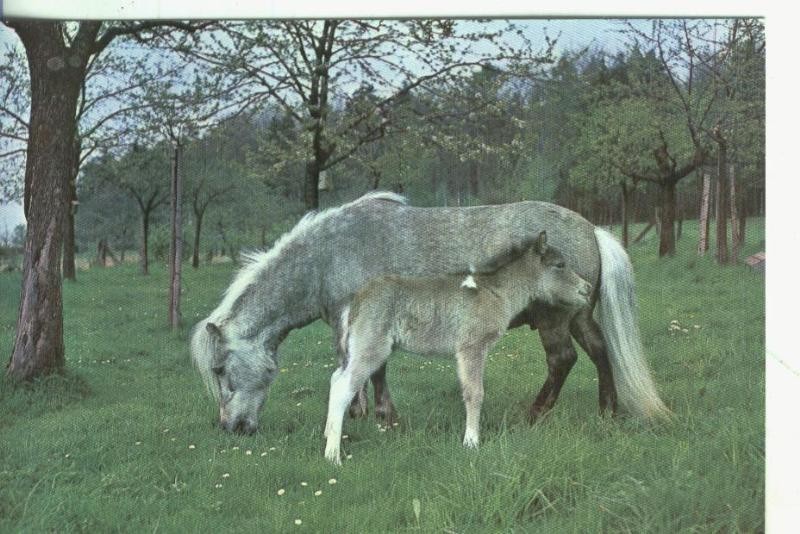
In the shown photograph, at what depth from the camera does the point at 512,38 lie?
3.26 metres

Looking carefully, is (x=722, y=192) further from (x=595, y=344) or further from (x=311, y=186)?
(x=311, y=186)

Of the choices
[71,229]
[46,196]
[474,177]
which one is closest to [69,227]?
[71,229]

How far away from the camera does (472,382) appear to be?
3121 millimetres

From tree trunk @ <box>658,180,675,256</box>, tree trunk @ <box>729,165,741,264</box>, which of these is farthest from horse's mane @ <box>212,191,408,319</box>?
tree trunk @ <box>729,165,741,264</box>

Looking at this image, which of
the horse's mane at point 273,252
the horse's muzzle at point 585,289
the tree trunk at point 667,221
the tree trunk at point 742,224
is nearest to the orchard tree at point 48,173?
the horse's mane at point 273,252

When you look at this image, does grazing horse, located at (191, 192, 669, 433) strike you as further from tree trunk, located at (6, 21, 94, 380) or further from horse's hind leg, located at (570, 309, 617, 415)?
tree trunk, located at (6, 21, 94, 380)

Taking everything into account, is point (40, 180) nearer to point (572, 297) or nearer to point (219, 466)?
point (219, 466)

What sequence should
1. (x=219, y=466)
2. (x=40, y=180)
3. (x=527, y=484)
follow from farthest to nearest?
1. (x=40, y=180)
2. (x=219, y=466)
3. (x=527, y=484)

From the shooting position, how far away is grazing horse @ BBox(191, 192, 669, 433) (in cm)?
324

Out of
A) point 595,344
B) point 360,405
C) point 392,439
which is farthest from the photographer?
point 595,344

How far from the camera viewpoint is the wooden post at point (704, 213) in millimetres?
3332

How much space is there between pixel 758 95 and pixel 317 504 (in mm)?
2266

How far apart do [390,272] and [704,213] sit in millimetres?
1287

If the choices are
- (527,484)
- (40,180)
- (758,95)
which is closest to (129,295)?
(40,180)
